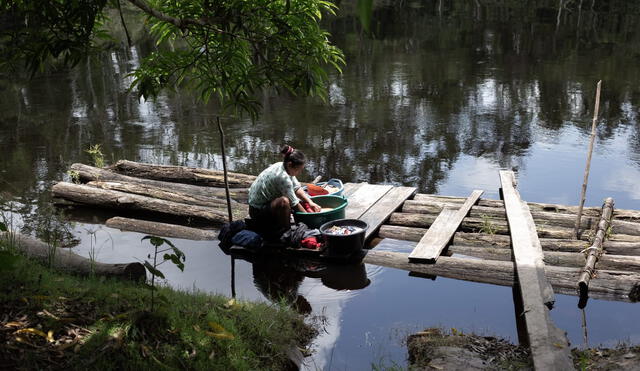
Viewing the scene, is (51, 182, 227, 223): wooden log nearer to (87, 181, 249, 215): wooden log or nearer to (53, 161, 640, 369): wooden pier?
(53, 161, 640, 369): wooden pier

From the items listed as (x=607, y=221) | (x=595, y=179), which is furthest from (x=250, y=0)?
(x=595, y=179)

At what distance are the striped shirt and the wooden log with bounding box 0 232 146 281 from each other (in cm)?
181

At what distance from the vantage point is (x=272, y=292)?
20.0 ft

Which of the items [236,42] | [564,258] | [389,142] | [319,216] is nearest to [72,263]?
[236,42]

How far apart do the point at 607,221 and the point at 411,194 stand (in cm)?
236

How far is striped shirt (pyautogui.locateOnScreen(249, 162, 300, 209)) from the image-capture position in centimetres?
646

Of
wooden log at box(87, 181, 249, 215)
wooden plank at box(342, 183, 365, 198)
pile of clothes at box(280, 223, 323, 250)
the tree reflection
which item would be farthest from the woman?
the tree reflection

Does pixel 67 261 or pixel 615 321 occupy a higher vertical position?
pixel 67 261

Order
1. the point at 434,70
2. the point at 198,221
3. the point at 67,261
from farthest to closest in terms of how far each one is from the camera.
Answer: the point at 434,70
the point at 198,221
the point at 67,261

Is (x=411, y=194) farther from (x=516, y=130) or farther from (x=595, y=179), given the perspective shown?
(x=516, y=130)

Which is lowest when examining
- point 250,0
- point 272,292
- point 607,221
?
point 272,292

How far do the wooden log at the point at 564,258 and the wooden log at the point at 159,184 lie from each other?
3053mm

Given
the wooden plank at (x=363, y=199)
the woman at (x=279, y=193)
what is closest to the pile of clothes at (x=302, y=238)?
the woman at (x=279, y=193)

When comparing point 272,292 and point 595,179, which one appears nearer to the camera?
point 272,292
